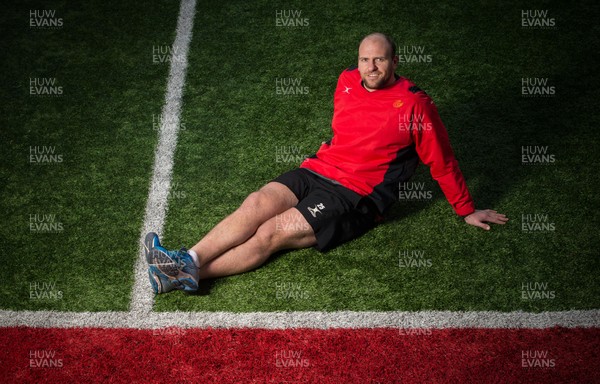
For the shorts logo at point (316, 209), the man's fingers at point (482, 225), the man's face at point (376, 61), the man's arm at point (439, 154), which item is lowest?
the man's fingers at point (482, 225)

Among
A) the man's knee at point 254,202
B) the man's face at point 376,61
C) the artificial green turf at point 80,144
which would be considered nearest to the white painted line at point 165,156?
the artificial green turf at point 80,144

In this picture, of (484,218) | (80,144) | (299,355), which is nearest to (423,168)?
(484,218)

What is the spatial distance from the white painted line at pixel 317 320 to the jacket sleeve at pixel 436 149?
805 millimetres

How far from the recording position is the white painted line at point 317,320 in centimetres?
400

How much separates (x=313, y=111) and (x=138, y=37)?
6.73 feet

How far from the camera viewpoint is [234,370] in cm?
376

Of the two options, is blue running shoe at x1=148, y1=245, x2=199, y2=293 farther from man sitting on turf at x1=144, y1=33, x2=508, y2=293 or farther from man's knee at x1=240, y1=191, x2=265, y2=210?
man's knee at x1=240, y1=191, x2=265, y2=210

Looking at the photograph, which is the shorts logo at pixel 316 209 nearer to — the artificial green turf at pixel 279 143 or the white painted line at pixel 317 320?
the artificial green turf at pixel 279 143

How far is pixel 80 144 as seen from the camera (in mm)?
5363

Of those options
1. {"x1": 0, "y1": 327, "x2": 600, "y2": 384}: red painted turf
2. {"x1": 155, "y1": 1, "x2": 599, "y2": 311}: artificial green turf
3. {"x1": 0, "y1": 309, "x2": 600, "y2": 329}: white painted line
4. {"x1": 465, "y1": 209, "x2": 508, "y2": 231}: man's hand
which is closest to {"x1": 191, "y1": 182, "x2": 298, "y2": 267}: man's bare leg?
{"x1": 155, "y1": 1, "x2": 599, "y2": 311}: artificial green turf

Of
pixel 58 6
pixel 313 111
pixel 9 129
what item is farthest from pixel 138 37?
pixel 313 111

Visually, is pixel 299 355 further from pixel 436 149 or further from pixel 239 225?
pixel 436 149

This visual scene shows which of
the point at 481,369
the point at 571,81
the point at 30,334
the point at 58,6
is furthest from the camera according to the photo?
the point at 58,6

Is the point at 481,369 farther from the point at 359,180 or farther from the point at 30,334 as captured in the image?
the point at 30,334
